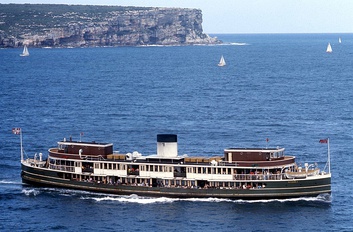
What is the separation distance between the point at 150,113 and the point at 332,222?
71862 mm

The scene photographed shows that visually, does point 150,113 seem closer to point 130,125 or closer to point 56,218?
point 130,125

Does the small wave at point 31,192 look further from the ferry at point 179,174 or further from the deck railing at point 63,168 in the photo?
the deck railing at point 63,168

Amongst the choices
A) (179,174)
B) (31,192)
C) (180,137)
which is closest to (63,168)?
(31,192)

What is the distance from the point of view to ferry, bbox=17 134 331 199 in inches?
3410

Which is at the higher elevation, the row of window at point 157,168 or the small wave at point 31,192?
the row of window at point 157,168

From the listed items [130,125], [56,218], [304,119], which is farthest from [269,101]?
[56,218]

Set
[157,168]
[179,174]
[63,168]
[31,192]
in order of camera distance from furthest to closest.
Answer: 1. [63,168]
2. [31,192]
3. [157,168]
4. [179,174]

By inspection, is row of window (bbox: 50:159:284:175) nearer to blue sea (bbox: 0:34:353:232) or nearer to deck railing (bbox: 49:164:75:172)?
A: deck railing (bbox: 49:164:75:172)

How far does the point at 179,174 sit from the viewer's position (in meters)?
89.4

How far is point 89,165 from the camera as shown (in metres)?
92.7

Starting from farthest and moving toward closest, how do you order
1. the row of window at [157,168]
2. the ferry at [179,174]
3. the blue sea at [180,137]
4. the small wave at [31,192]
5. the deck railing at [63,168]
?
the deck railing at [63,168] < the small wave at [31,192] < the row of window at [157,168] < the ferry at [179,174] < the blue sea at [180,137]

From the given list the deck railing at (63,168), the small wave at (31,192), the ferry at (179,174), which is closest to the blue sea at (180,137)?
the small wave at (31,192)

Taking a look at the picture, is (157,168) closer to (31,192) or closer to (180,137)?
(31,192)

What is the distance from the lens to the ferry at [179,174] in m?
86.6
